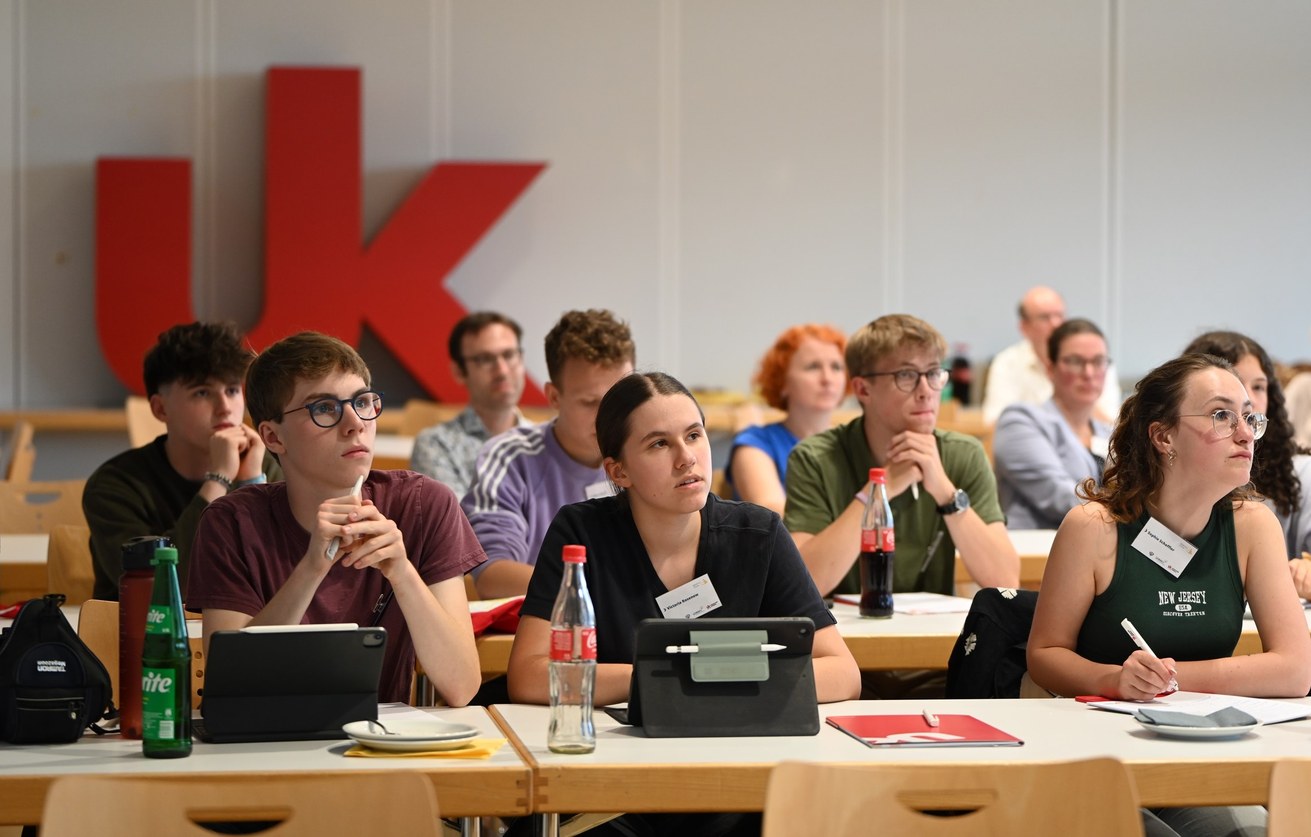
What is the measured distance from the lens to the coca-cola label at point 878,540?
10.6 feet

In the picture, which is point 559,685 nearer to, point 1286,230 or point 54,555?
point 54,555

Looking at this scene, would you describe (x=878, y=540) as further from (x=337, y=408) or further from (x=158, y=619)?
(x=158, y=619)

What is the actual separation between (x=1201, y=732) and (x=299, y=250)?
620 centimetres

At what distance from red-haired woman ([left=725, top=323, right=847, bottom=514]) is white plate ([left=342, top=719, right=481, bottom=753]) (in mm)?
2242

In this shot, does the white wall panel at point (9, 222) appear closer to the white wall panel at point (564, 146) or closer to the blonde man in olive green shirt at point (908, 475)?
the white wall panel at point (564, 146)

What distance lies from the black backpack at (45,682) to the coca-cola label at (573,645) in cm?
67

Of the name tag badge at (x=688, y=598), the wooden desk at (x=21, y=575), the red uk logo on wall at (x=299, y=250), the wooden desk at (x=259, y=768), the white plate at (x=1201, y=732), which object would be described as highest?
the red uk logo on wall at (x=299, y=250)

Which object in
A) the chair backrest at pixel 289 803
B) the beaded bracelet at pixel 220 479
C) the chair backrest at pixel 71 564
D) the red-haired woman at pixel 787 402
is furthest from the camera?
the red-haired woman at pixel 787 402

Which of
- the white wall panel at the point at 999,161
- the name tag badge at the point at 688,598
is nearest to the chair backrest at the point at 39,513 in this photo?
the name tag badge at the point at 688,598

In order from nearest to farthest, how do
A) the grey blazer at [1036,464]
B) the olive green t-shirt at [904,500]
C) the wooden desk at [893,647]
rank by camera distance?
the wooden desk at [893,647] < the olive green t-shirt at [904,500] < the grey blazer at [1036,464]

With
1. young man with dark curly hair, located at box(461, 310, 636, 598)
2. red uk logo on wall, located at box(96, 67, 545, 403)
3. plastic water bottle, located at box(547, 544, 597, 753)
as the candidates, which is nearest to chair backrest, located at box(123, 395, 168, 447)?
red uk logo on wall, located at box(96, 67, 545, 403)

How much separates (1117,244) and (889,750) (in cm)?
706

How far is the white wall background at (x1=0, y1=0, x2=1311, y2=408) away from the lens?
771cm

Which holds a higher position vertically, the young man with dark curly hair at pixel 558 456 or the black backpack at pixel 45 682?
the young man with dark curly hair at pixel 558 456
